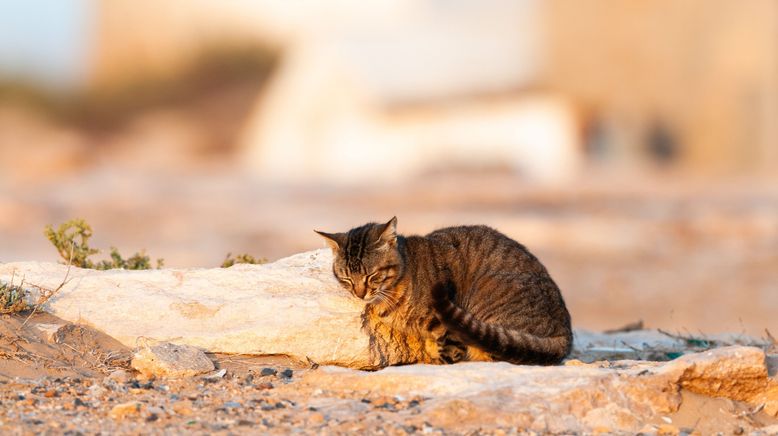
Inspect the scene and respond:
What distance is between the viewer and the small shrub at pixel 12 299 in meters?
5.81

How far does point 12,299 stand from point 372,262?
201 centimetres

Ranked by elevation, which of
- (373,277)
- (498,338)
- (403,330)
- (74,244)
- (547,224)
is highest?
(547,224)

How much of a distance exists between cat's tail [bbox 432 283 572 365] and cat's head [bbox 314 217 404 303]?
0.31m

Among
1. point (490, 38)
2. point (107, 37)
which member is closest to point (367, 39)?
point (490, 38)

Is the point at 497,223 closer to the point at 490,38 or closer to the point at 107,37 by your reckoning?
the point at 490,38

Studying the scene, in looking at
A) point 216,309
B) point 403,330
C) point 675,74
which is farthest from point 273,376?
point 675,74

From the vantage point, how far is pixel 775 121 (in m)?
25.7

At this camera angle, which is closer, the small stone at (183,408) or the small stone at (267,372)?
the small stone at (183,408)

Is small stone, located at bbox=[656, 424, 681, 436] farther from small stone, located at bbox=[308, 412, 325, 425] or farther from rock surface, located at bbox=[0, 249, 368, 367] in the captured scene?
rock surface, located at bbox=[0, 249, 368, 367]

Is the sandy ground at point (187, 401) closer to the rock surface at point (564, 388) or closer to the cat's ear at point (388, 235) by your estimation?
the rock surface at point (564, 388)

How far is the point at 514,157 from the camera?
81.2ft

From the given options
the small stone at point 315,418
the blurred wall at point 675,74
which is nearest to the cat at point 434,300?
the small stone at point 315,418

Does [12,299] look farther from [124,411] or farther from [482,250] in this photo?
[482,250]

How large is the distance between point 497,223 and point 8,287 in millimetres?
11229
